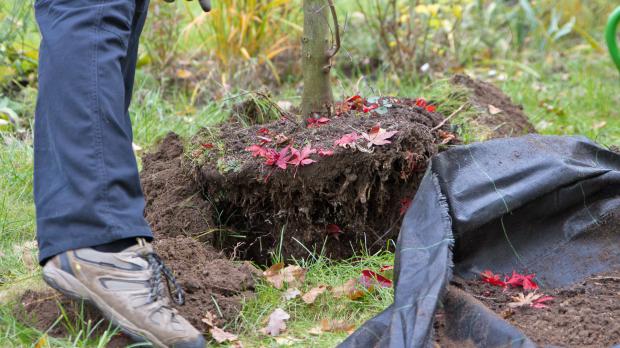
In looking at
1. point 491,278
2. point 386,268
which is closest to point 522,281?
point 491,278

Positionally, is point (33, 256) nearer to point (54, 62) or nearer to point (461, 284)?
point (54, 62)

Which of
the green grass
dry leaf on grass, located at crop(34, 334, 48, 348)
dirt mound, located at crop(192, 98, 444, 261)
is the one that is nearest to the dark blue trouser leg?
dry leaf on grass, located at crop(34, 334, 48, 348)

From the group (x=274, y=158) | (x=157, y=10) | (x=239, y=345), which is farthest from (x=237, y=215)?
(x=157, y=10)

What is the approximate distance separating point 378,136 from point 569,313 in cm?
85

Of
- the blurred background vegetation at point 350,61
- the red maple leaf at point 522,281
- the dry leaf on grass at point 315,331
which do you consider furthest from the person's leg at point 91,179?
the blurred background vegetation at point 350,61

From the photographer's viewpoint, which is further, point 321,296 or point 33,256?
point 33,256

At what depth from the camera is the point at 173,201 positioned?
285 cm

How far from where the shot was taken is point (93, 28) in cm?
198

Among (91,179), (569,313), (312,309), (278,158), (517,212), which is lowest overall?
(312,309)

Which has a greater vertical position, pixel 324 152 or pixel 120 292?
pixel 324 152


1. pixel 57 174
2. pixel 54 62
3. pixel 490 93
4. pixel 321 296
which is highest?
pixel 54 62

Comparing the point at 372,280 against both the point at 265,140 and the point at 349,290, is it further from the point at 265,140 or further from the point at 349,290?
the point at 265,140

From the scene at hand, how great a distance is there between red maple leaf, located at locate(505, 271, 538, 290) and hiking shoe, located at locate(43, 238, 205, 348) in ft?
3.22

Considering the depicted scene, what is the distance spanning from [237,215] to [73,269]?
98cm
